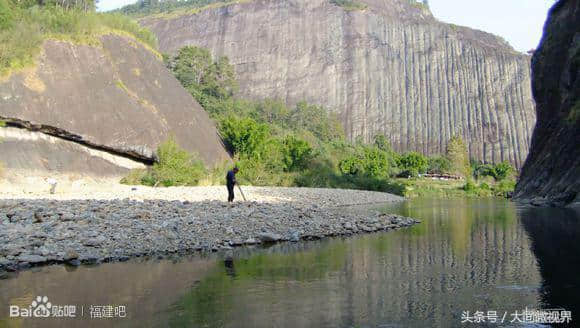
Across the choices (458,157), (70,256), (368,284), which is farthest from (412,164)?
(368,284)

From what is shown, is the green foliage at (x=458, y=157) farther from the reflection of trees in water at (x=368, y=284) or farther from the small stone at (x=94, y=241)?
the small stone at (x=94, y=241)

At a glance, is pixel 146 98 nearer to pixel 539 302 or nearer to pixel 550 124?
pixel 550 124

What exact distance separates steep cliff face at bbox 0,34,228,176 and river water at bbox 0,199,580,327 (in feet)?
56.4

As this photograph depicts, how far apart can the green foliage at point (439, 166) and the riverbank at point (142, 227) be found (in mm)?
60970

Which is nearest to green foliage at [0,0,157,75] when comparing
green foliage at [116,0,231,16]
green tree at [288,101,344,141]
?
green tree at [288,101,344,141]

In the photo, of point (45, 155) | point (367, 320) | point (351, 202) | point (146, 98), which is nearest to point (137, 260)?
point (367, 320)

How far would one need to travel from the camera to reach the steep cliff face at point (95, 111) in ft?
79.3

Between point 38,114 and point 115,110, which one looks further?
point 115,110

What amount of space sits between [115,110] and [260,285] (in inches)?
958

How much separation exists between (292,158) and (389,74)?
167ft

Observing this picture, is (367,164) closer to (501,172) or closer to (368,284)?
(501,172)

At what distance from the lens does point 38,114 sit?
2467cm

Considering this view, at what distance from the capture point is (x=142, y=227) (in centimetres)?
1186

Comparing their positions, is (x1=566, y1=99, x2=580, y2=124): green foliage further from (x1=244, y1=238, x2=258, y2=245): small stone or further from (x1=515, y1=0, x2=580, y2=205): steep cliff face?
(x1=244, y1=238, x2=258, y2=245): small stone
